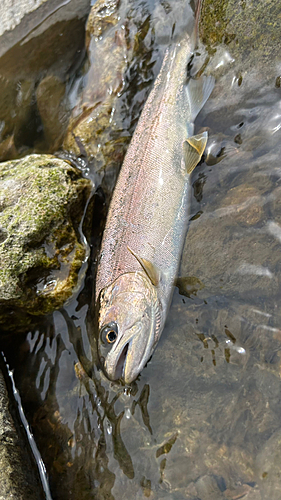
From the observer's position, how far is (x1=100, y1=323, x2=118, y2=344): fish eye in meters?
3.32

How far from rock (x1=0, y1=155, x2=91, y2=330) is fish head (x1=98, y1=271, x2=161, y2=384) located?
64 centimetres

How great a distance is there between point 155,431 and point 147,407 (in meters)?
0.21

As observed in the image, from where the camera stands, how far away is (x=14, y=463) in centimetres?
324

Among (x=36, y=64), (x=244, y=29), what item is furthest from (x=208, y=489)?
(x=36, y=64)

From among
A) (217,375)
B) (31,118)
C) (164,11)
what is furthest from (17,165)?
(217,375)

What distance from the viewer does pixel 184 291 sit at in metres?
3.65

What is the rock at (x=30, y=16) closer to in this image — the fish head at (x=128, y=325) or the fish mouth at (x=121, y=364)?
the fish head at (x=128, y=325)

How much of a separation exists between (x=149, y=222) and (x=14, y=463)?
8.25 feet

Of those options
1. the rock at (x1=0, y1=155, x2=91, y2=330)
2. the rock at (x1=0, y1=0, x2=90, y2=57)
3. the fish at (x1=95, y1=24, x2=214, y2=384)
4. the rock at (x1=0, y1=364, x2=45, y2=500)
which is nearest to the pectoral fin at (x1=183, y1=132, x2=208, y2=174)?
the fish at (x1=95, y1=24, x2=214, y2=384)

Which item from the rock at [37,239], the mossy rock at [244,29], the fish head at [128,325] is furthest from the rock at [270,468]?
the mossy rock at [244,29]

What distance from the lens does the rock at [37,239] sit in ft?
11.9

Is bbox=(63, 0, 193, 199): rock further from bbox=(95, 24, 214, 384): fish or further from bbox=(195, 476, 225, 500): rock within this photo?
bbox=(195, 476, 225, 500): rock

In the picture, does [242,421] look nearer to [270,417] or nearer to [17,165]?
[270,417]

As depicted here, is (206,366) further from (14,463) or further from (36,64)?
(36,64)
